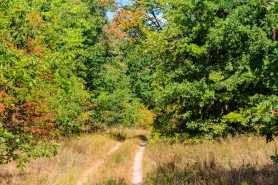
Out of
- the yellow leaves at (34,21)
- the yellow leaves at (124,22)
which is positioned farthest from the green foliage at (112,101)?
the yellow leaves at (34,21)

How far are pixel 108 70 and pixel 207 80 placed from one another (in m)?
22.6

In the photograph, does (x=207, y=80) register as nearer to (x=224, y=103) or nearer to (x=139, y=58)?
(x=224, y=103)

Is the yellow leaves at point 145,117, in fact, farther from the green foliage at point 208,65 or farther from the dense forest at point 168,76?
the green foliage at point 208,65

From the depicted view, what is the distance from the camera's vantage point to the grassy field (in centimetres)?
1328

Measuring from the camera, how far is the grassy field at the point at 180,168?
13281 millimetres

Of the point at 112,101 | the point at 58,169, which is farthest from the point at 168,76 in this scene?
the point at 112,101

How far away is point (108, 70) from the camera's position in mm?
47312

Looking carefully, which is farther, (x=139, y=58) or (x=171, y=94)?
(x=139, y=58)

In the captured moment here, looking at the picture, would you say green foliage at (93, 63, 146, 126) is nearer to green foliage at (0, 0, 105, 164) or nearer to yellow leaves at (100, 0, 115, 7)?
green foliage at (0, 0, 105, 164)

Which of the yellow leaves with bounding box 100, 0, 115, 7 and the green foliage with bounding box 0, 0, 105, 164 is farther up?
the yellow leaves with bounding box 100, 0, 115, 7

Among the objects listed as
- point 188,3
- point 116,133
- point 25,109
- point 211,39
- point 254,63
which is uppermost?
point 188,3

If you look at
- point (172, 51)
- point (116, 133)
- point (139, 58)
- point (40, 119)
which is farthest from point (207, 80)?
point (139, 58)

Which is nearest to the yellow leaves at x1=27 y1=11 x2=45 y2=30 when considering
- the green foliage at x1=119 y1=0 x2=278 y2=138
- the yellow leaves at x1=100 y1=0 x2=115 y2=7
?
the green foliage at x1=119 y1=0 x2=278 y2=138

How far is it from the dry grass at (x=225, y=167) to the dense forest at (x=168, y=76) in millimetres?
1105
